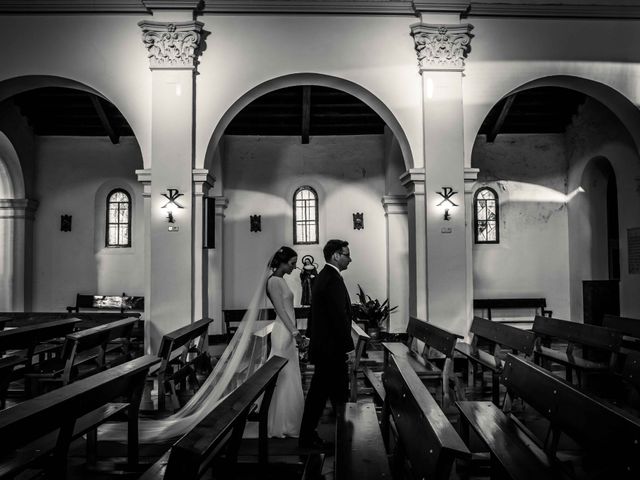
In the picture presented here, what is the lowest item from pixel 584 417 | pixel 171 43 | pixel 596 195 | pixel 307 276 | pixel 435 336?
pixel 435 336

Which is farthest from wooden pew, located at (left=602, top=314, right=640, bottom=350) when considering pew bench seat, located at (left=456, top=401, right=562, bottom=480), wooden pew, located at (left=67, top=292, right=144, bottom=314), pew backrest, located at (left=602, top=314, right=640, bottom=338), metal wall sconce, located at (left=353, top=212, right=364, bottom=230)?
wooden pew, located at (left=67, top=292, right=144, bottom=314)

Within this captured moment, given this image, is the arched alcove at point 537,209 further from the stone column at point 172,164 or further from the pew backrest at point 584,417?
the pew backrest at point 584,417

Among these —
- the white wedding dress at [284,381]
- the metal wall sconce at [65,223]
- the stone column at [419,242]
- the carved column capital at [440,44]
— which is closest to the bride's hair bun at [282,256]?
the white wedding dress at [284,381]

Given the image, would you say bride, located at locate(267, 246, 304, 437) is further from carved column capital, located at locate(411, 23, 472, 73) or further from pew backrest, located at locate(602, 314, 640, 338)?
carved column capital, located at locate(411, 23, 472, 73)

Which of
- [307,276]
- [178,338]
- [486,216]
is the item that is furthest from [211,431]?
[486,216]

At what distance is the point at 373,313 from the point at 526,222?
4670 mm

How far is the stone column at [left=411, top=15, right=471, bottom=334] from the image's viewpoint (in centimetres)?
822

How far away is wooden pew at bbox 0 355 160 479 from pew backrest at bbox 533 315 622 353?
15.2ft

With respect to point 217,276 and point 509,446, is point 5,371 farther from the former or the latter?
point 217,276

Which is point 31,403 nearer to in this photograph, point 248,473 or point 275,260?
point 248,473

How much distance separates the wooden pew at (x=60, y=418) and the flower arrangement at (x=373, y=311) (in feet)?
26.6

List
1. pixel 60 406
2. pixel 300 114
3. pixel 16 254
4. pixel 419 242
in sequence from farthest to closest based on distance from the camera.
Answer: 1. pixel 16 254
2. pixel 300 114
3. pixel 419 242
4. pixel 60 406

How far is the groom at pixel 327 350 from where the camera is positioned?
4316 mm

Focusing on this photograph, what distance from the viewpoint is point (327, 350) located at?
433 centimetres
